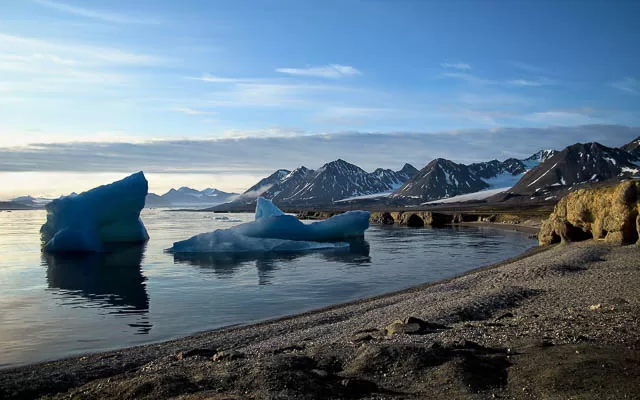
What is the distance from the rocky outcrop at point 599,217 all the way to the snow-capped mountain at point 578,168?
13679 cm

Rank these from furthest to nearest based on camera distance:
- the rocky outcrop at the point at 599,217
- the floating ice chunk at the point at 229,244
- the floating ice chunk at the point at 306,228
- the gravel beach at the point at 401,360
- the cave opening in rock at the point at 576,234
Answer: the floating ice chunk at the point at 306,228, the floating ice chunk at the point at 229,244, the cave opening in rock at the point at 576,234, the rocky outcrop at the point at 599,217, the gravel beach at the point at 401,360

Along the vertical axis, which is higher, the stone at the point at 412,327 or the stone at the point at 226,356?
the stone at the point at 412,327

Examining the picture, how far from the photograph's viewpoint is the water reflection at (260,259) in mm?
25031

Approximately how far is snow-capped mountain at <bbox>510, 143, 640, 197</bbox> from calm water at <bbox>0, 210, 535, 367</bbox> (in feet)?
480

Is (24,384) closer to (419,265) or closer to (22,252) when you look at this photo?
(419,265)

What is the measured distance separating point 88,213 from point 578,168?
600 ft

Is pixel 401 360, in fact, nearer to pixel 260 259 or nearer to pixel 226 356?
pixel 226 356

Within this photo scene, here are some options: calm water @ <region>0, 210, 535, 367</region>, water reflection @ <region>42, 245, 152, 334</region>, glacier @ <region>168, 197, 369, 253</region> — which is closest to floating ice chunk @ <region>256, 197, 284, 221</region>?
glacier @ <region>168, 197, 369, 253</region>

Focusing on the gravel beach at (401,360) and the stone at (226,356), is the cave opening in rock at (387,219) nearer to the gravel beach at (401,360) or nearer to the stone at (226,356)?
the gravel beach at (401,360)

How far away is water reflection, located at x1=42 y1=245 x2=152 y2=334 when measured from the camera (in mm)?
16797

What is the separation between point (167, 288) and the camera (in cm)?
1994

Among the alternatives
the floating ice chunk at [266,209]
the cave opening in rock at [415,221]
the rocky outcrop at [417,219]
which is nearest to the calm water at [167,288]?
the floating ice chunk at [266,209]

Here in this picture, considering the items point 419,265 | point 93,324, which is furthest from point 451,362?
point 419,265

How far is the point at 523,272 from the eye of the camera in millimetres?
18625
